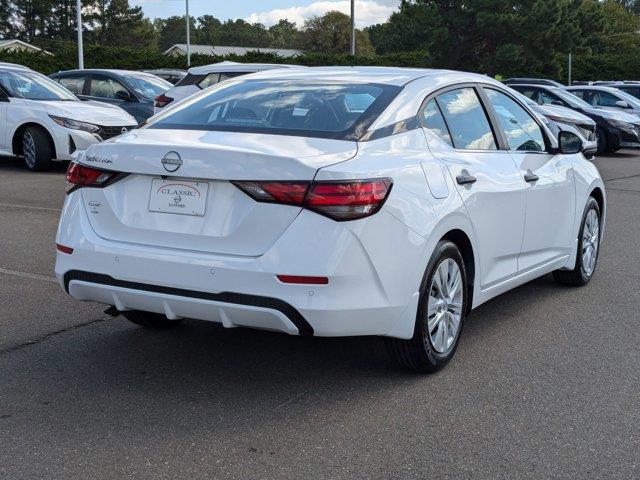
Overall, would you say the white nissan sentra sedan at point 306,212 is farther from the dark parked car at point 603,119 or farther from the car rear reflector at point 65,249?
the dark parked car at point 603,119

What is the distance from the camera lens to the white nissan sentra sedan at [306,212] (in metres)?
4.00

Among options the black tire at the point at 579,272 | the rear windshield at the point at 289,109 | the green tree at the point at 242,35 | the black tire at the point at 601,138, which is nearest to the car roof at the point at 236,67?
the black tire at the point at 579,272

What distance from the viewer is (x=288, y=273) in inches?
156

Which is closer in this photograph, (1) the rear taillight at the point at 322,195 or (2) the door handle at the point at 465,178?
(1) the rear taillight at the point at 322,195

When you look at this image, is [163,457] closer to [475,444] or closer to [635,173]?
[475,444]

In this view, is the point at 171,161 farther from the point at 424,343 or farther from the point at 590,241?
the point at 590,241

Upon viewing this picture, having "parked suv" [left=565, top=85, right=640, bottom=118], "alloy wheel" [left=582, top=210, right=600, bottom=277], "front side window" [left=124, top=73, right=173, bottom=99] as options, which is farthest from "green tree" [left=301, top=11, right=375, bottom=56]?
"alloy wheel" [left=582, top=210, right=600, bottom=277]

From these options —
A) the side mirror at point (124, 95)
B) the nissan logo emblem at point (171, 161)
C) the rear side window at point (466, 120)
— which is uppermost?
the rear side window at point (466, 120)

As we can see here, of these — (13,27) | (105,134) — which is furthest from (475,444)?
(13,27)

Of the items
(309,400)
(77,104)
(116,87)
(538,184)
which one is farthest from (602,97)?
(309,400)

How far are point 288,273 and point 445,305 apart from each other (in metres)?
1.17

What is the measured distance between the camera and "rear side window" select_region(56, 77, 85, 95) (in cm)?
1756

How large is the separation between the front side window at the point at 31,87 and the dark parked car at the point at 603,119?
436 inches

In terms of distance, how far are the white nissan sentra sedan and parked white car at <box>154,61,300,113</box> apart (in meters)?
8.07
